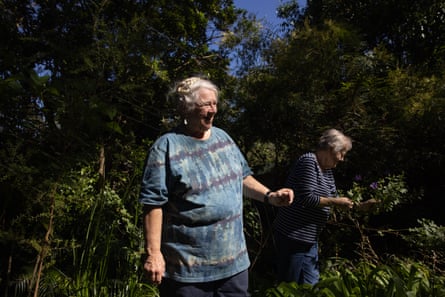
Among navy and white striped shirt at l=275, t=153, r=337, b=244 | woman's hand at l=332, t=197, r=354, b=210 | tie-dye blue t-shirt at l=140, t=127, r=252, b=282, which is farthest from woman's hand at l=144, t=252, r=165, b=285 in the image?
woman's hand at l=332, t=197, r=354, b=210

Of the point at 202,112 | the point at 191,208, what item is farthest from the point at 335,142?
the point at 191,208

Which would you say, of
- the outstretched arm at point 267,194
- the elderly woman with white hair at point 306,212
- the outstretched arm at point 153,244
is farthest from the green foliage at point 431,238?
the outstretched arm at point 153,244

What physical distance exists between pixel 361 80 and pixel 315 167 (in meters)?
1.75

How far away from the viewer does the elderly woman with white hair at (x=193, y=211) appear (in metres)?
1.79

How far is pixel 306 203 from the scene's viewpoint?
2.63m

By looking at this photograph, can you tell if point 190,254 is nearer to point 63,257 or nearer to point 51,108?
point 51,108

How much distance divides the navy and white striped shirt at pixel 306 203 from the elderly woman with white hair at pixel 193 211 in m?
0.81

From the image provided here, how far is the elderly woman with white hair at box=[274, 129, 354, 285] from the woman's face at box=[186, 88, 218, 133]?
39.1 inches

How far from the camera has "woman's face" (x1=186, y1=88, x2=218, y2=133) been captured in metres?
1.91

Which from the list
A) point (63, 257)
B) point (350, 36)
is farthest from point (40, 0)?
point (350, 36)

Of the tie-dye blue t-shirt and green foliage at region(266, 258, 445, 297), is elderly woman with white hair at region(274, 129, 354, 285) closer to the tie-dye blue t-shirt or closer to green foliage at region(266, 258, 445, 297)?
green foliage at region(266, 258, 445, 297)

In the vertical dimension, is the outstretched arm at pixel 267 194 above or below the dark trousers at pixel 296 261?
above

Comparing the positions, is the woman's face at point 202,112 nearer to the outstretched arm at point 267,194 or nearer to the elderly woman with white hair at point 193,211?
the elderly woman with white hair at point 193,211

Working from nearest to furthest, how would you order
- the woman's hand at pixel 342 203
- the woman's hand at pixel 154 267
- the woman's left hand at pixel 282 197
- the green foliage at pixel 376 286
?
the woman's hand at pixel 154 267 < the woman's left hand at pixel 282 197 < the green foliage at pixel 376 286 < the woman's hand at pixel 342 203
